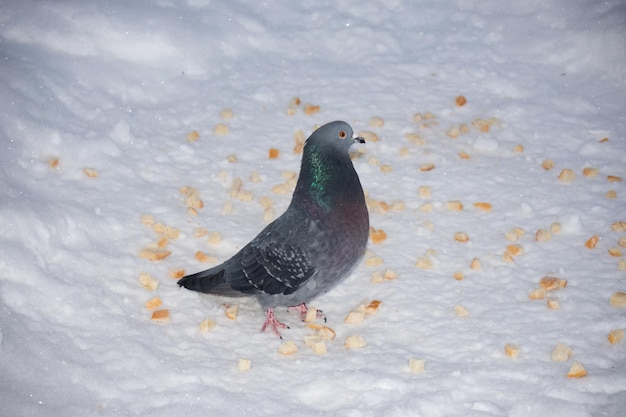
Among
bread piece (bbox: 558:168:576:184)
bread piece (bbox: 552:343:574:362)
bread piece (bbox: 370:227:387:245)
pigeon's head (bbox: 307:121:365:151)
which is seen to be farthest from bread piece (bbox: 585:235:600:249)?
pigeon's head (bbox: 307:121:365:151)

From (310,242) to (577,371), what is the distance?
166cm

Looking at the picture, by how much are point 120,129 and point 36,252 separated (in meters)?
1.62

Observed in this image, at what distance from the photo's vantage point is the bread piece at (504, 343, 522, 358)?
4.16 metres

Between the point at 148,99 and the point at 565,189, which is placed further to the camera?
the point at 148,99

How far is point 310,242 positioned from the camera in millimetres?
4277

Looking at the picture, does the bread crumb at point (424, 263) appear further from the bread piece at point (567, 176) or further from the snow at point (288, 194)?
the bread piece at point (567, 176)

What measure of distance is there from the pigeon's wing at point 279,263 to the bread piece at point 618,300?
1.88 meters

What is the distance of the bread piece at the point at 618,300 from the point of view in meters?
4.44

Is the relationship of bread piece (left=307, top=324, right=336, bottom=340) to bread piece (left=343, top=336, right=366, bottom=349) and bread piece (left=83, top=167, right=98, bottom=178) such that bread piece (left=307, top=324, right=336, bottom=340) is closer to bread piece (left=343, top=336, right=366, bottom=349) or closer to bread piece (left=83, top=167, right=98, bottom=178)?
bread piece (left=343, top=336, right=366, bottom=349)

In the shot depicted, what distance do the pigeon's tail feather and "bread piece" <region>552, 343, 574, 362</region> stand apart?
1.87 metres

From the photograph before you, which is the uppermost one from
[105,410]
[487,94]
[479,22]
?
[479,22]

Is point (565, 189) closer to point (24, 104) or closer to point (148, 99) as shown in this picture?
point (148, 99)

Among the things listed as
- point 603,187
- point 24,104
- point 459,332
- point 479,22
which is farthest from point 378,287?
point 479,22

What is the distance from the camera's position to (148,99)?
20.9ft
